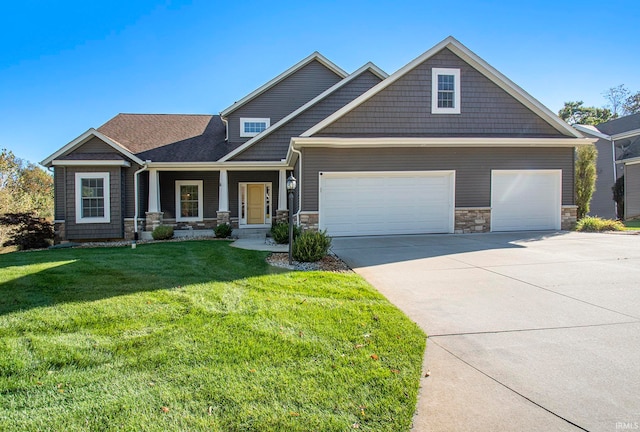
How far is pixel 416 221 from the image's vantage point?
11477 millimetres

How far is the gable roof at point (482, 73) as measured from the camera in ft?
37.0

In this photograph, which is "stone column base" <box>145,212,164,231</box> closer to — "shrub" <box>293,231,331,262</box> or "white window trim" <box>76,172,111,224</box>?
"white window trim" <box>76,172,111,224</box>

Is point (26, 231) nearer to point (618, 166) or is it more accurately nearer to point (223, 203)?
point (223, 203)

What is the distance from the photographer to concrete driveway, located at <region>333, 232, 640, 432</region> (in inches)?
89.8

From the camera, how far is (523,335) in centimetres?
347

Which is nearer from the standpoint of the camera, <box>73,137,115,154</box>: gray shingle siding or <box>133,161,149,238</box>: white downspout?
<box>73,137,115,154</box>: gray shingle siding

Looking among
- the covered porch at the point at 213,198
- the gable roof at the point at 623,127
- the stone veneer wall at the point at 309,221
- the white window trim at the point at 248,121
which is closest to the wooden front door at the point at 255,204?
the covered porch at the point at 213,198

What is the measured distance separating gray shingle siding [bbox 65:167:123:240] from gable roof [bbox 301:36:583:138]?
24.9 feet

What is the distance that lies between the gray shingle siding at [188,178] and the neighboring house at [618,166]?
20.7m

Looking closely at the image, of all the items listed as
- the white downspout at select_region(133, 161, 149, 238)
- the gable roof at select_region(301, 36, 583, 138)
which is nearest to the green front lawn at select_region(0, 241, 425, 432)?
the gable roof at select_region(301, 36, 583, 138)

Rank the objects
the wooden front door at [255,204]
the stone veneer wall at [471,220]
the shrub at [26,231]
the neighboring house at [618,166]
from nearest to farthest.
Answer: the stone veneer wall at [471,220] < the shrub at [26,231] < the wooden front door at [255,204] < the neighboring house at [618,166]

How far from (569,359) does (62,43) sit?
1685 cm

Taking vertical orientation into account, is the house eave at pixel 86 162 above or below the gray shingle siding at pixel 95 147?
below

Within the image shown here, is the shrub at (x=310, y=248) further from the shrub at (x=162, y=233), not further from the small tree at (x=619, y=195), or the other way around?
the small tree at (x=619, y=195)
